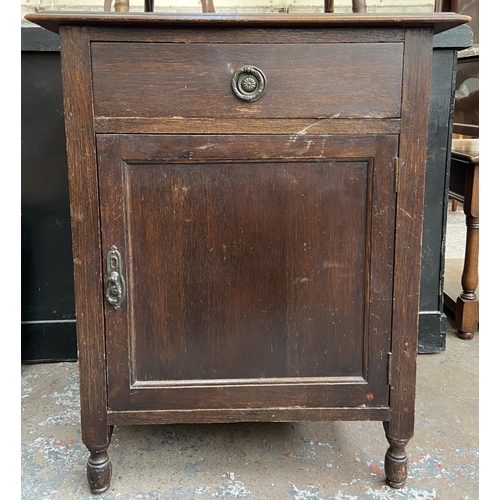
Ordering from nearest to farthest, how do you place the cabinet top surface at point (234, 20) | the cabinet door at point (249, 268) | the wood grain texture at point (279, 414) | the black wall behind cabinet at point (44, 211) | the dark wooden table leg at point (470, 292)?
the cabinet top surface at point (234, 20) < the cabinet door at point (249, 268) < the wood grain texture at point (279, 414) < the black wall behind cabinet at point (44, 211) < the dark wooden table leg at point (470, 292)

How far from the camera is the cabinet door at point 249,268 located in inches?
43.6

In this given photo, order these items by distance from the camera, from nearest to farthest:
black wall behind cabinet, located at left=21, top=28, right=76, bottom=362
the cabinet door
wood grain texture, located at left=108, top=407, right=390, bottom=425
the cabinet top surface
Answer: the cabinet top surface < the cabinet door < wood grain texture, located at left=108, top=407, right=390, bottom=425 < black wall behind cabinet, located at left=21, top=28, right=76, bottom=362

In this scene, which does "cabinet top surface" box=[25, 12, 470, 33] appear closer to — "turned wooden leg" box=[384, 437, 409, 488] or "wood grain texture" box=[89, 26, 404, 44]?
"wood grain texture" box=[89, 26, 404, 44]

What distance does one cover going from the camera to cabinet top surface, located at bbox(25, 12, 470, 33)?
1.00m

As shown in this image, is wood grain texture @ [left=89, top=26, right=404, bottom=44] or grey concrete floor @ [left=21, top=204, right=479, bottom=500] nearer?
wood grain texture @ [left=89, top=26, right=404, bottom=44]

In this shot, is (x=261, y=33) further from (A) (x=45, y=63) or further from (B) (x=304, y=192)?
(A) (x=45, y=63)

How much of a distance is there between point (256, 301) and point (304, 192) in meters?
0.26

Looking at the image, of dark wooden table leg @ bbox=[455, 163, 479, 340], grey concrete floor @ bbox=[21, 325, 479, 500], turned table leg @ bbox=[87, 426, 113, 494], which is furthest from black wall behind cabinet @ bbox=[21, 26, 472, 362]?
turned table leg @ bbox=[87, 426, 113, 494]

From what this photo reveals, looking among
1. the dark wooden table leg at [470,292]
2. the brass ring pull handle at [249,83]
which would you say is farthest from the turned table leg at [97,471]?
the dark wooden table leg at [470,292]

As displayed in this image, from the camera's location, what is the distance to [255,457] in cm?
137

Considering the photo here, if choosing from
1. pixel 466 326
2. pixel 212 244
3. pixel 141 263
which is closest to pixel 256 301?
pixel 212 244

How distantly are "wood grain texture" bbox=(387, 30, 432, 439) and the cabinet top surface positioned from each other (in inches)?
1.8

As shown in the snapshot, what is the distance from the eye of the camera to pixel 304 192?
1.13 metres

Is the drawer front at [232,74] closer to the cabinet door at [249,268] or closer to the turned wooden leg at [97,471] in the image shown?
the cabinet door at [249,268]
